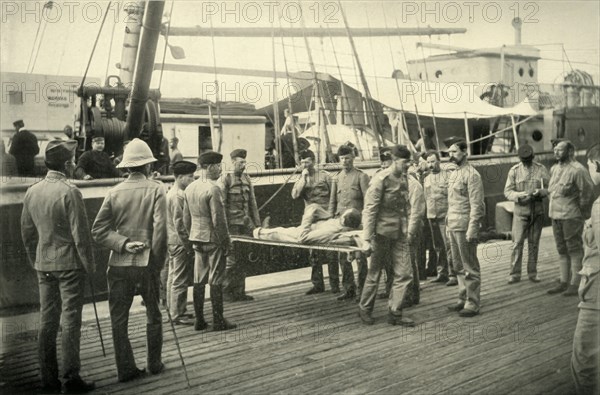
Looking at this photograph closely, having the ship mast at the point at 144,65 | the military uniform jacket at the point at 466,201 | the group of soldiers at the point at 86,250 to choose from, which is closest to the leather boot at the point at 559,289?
the military uniform jacket at the point at 466,201

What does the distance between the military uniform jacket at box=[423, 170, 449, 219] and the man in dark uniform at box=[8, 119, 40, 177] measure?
215 inches

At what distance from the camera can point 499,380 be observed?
4.36m

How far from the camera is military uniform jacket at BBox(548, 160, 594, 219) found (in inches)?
269

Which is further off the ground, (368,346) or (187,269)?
(187,269)

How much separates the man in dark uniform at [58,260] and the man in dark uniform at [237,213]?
2908 mm

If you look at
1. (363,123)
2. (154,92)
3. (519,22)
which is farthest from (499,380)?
(363,123)

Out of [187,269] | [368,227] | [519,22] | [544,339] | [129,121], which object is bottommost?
[544,339]

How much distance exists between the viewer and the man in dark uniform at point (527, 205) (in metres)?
7.82

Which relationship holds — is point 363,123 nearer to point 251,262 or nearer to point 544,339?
point 251,262

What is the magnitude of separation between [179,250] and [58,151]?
7.25ft

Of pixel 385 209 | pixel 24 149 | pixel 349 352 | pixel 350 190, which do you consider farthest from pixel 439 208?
pixel 24 149

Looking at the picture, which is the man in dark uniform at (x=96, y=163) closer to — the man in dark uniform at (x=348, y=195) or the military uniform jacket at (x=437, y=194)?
the man in dark uniform at (x=348, y=195)

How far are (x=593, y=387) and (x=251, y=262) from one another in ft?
18.9

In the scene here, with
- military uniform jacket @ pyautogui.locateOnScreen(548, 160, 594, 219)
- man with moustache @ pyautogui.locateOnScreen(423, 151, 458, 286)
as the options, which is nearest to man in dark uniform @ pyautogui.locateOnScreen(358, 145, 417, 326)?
man with moustache @ pyautogui.locateOnScreen(423, 151, 458, 286)
